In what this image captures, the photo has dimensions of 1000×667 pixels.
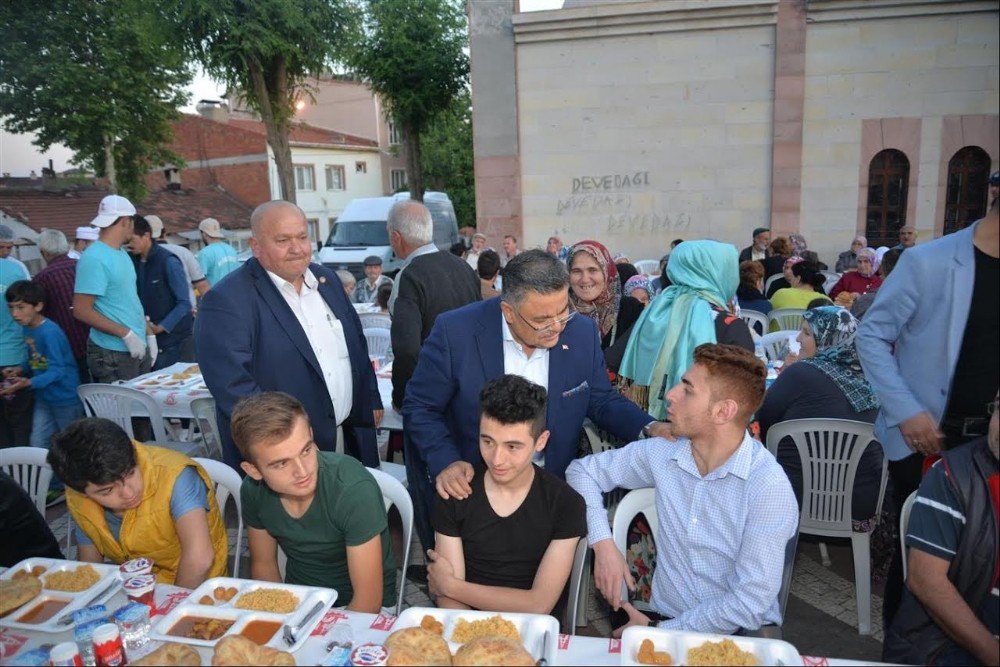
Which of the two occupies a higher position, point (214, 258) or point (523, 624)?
point (214, 258)

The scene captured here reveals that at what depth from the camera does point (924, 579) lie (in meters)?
1.87

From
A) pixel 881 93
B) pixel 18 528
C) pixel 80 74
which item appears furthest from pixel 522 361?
pixel 80 74

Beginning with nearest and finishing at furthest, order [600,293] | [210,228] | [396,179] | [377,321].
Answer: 1. [600,293]
2. [377,321]
3. [210,228]
4. [396,179]

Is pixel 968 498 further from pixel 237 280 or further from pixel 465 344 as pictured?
pixel 237 280

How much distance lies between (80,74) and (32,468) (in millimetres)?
18964

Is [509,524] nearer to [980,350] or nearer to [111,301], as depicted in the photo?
[980,350]

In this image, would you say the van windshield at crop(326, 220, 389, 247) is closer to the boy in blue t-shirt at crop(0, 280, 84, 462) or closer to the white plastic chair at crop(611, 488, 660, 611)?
the boy in blue t-shirt at crop(0, 280, 84, 462)

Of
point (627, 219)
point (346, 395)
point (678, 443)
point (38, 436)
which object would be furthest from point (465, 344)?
point (627, 219)

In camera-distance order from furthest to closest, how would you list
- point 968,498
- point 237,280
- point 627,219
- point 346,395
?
point 627,219, point 346,395, point 237,280, point 968,498

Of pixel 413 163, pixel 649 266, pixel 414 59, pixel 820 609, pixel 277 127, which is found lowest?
pixel 820 609

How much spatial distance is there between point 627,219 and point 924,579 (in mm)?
10419

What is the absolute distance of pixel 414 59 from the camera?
2148 cm

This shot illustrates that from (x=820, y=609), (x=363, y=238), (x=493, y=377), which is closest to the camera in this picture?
(x=493, y=377)

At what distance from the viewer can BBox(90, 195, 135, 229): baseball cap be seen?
4805 millimetres
